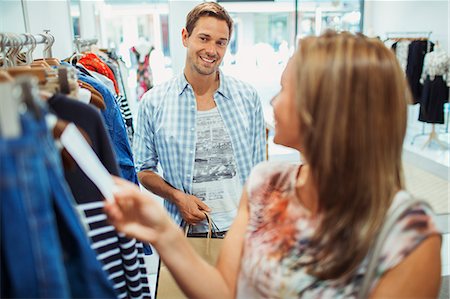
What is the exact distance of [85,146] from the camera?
0.68 metres

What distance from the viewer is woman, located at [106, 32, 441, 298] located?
2.48 feet

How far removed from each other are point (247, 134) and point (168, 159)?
0.36 m

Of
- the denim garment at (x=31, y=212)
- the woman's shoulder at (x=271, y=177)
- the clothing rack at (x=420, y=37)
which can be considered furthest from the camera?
the clothing rack at (x=420, y=37)

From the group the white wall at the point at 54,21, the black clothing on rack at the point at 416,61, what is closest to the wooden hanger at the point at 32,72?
the white wall at the point at 54,21

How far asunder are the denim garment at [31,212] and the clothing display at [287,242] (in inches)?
17.3

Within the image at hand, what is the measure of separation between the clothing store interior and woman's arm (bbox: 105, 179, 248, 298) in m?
0.04

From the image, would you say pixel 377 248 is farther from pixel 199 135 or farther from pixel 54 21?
pixel 54 21

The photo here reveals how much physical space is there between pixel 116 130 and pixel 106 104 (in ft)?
0.34

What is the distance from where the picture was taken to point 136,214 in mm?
756

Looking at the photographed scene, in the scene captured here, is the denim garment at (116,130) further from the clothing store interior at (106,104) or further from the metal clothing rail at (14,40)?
the metal clothing rail at (14,40)

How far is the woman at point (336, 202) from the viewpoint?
76 centimetres

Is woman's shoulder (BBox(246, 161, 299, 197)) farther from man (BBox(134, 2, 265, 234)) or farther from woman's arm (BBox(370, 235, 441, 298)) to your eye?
man (BBox(134, 2, 265, 234))

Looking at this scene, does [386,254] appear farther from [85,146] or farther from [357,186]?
[85,146]

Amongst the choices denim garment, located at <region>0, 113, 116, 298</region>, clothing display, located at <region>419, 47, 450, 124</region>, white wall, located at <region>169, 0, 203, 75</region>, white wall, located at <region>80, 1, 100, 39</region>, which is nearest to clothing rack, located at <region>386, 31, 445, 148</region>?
clothing display, located at <region>419, 47, 450, 124</region>
